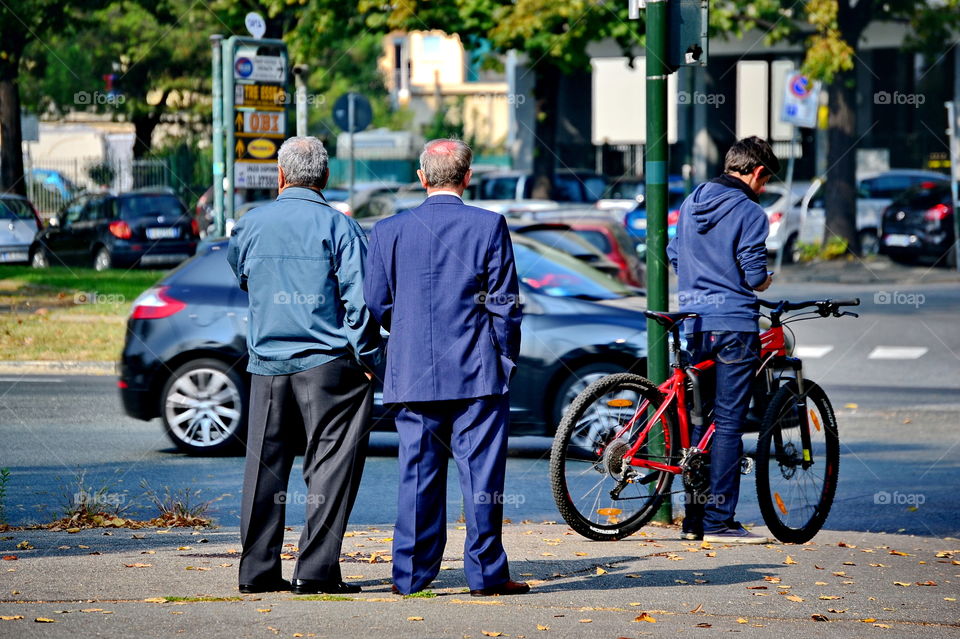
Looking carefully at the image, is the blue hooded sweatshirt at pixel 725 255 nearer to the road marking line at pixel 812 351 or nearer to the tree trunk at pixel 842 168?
the road marking line at pixel 812 351

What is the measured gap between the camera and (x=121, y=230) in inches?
1093

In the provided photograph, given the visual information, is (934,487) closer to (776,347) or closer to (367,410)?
(776,347)

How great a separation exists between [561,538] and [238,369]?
379 centimetres

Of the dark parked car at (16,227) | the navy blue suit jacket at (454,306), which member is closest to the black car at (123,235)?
the dark parked car at (16,227)

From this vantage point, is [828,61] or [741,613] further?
[828,61]

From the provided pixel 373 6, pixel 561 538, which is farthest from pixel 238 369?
pixel 373 6

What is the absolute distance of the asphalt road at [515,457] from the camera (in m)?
8.13

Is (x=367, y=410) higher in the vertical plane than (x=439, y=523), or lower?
higher

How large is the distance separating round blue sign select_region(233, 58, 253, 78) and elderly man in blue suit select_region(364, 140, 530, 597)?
12.6 meters

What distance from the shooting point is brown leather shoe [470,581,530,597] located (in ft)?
17.5

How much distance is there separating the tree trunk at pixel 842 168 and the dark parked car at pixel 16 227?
51.1 feet

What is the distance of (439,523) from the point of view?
17.6 feet

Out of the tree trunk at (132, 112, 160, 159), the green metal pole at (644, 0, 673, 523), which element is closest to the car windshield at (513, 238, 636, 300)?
the green metal pole at (644, 0, 673, 523)

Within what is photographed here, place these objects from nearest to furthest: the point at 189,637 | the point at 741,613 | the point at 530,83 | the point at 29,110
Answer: the point at 189,637 → the point at 741,613 → the point at 530,83 → the point at 29,110
